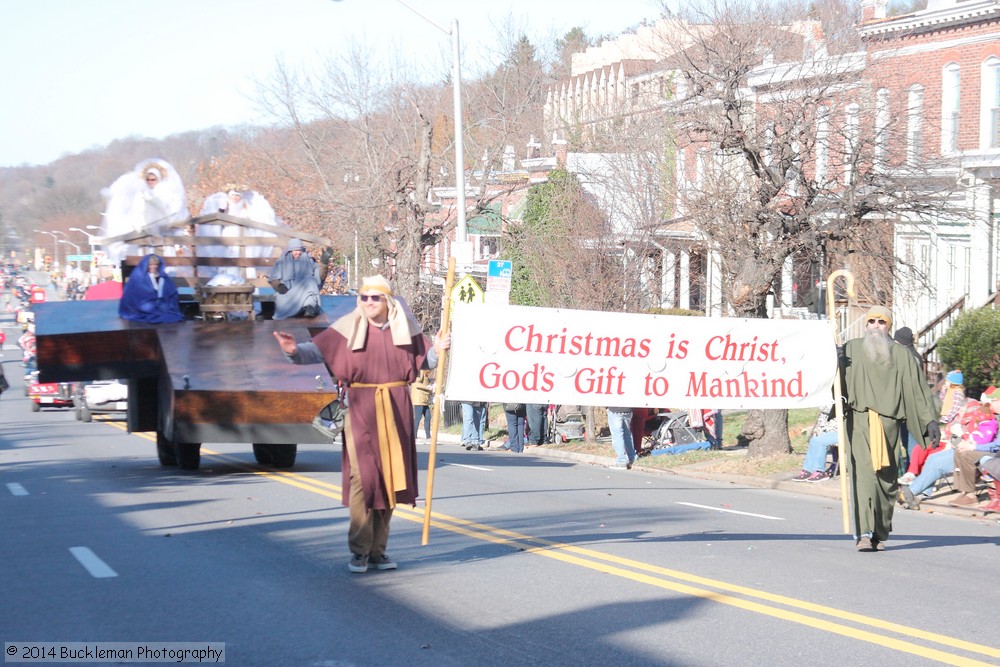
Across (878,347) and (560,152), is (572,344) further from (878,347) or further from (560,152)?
(560,152)

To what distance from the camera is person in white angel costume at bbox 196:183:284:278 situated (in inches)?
683

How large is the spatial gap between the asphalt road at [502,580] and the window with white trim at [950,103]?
13.8 metres

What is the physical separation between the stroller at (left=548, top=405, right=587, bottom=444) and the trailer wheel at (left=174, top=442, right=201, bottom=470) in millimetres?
8644

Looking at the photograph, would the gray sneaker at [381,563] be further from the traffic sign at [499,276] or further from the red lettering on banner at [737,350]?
the traffic sign at [499,276]

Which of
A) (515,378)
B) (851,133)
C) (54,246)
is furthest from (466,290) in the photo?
(54,246)

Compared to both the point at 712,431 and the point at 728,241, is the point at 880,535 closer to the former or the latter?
the point at 728,241

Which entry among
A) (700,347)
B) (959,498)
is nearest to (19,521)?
(700,347)

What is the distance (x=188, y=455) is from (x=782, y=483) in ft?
26.5

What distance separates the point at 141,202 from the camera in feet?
57.1

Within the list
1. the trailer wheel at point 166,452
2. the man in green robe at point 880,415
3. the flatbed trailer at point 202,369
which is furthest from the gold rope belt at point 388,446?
the trailer wheel at point 166,452

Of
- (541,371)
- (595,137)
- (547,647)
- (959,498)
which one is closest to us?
(547,647)

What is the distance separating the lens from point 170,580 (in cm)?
895

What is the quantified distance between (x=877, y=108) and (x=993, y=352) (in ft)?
15.4

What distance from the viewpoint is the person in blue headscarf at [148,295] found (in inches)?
642
